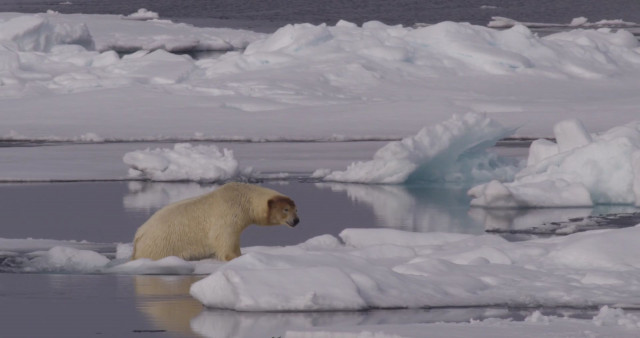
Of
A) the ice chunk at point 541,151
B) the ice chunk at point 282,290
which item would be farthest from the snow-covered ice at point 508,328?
the ice chunk at point 541,151

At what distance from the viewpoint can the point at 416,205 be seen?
1341cm

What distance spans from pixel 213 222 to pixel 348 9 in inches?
2585

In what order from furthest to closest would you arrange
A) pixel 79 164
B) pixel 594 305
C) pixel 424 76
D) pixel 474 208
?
1. pixel 424 76
2. pixel 79 164
3. pixel 474 208
4. pixel 594 305

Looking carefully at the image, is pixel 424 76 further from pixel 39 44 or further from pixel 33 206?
pixel 33 206

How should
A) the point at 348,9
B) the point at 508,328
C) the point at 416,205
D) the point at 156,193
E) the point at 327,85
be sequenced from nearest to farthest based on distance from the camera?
the point at 508,328 → the point at 416,205 → the point at 156,193 → the point at 327,85 → the point at 348,9

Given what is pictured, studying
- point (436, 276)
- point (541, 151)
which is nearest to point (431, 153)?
point (541, 151)

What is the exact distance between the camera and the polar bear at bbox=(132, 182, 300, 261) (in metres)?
9.01

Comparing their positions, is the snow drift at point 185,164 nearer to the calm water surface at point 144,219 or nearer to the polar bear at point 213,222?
the calm water surface at point 144,219

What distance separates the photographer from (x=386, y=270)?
25.1 ft

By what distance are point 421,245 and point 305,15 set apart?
196 feet

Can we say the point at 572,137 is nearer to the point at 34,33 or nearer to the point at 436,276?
the point at 436,276

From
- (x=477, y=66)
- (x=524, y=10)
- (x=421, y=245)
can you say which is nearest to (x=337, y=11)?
(x=524, y=10)

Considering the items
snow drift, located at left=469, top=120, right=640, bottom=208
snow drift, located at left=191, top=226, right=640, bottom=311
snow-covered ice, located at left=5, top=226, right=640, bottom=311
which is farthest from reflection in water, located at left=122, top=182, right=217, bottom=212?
snow drift, located at left=191, top=226, right=640, bottom=311

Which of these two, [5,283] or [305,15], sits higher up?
[305,15]
